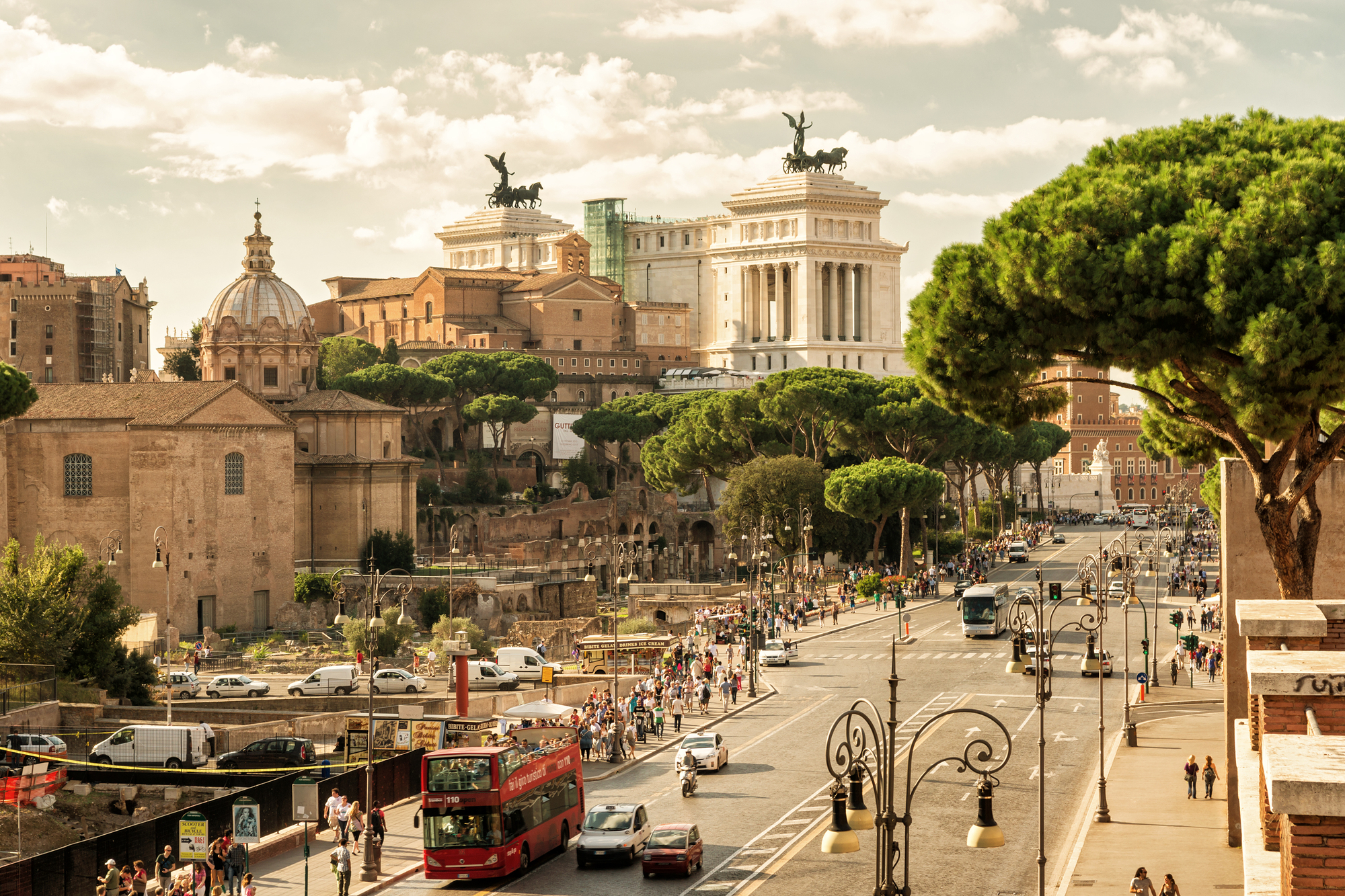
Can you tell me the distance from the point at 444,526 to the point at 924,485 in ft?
92.1

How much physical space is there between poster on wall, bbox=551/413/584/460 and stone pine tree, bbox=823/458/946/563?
3458cm

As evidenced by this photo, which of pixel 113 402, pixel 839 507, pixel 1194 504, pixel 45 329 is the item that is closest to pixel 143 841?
pixel 113 402

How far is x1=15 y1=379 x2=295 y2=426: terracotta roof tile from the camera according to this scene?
2611 inches

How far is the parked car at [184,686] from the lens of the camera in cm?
4741

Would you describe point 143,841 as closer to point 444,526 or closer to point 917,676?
point 917,676

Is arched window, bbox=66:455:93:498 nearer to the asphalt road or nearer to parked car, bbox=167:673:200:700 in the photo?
parked car, bbox=167:673:200:700

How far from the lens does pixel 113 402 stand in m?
67.6

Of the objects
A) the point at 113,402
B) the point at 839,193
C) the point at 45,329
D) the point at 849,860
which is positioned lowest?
the point at 849,860

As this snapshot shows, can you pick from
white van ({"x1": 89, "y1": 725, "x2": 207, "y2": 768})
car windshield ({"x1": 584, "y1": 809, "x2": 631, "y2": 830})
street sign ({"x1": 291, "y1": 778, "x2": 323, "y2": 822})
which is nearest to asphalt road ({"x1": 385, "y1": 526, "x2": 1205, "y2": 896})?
car windshield ({"x1": 584, "y1": 809, "x2": 631, "y2": 830})

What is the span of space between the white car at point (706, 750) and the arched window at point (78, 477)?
37.9 metres

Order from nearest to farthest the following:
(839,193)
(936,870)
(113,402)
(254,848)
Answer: (936,870), (254,848), (113,402), (839,193)

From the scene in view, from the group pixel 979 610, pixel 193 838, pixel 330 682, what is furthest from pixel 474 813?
pixel 979 610

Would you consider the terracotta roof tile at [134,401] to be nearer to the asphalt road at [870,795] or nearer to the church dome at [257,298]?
the church dome at [257,298]

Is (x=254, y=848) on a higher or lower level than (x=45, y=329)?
lower
